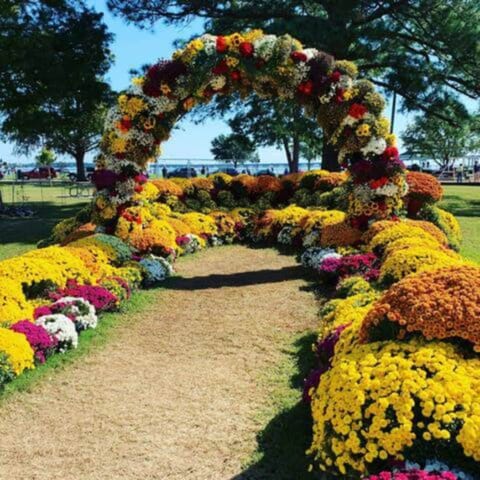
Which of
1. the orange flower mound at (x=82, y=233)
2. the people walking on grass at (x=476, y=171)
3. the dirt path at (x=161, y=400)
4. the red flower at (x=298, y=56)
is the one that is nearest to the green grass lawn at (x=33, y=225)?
the orange flower mound at (x=82, y=233)

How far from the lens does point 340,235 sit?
11.7 m

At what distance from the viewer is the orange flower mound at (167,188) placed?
56.3 ft

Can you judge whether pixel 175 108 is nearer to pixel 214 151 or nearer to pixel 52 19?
pixel 52 19

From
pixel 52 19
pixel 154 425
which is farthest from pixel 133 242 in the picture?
pixel 52 19

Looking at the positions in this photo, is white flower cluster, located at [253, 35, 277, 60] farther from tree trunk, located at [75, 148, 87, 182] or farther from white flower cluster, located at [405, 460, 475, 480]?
tree trunk, located at [75, 148, 87, 182]

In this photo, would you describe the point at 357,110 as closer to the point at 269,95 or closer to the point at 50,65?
the point at 269,95

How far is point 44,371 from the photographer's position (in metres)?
6.43

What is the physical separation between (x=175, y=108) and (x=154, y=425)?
839cm

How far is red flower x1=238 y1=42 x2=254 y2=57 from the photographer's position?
11.4 meters

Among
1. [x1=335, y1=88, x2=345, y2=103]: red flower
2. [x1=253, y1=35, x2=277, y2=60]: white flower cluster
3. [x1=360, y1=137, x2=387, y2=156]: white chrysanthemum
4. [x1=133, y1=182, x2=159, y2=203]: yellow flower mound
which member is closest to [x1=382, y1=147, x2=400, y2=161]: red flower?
[x1=360, y1=137, x2=387, y2=156]: white chrysanthemum

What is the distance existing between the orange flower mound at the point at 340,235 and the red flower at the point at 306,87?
2.76 metres

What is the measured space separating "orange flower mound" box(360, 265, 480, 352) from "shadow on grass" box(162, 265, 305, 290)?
597 centimetres

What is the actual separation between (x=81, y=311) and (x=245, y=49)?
6323 mm

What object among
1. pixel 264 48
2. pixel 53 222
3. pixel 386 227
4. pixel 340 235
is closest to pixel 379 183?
pixel 340 235
